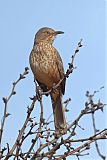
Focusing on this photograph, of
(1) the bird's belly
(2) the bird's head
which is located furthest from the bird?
(2) the bird's head

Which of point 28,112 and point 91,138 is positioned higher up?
point 28,112

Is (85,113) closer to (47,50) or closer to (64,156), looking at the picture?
(64,156)

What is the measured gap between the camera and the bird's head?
726 cm

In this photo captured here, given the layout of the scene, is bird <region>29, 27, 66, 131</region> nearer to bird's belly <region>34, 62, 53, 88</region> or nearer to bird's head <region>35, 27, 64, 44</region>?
bird's belly <region>34, 62, 53, 88</region>

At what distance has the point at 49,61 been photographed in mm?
6535

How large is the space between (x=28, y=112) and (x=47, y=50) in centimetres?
322

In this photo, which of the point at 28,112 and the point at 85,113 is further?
the point at 28,112

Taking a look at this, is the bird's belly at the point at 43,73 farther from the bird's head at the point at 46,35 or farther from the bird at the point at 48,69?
the bird's head at the point at 46,35

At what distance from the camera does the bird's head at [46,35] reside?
7.26 m

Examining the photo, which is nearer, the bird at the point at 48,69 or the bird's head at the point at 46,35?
the bird at the point at 48,69

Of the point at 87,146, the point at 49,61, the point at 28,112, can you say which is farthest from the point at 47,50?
the point at 87,146

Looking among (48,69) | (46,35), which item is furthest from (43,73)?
(46,35)

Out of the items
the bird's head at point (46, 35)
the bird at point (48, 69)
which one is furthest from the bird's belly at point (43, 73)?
the bird's head at point (46, 35)

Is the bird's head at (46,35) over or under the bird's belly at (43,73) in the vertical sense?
over
